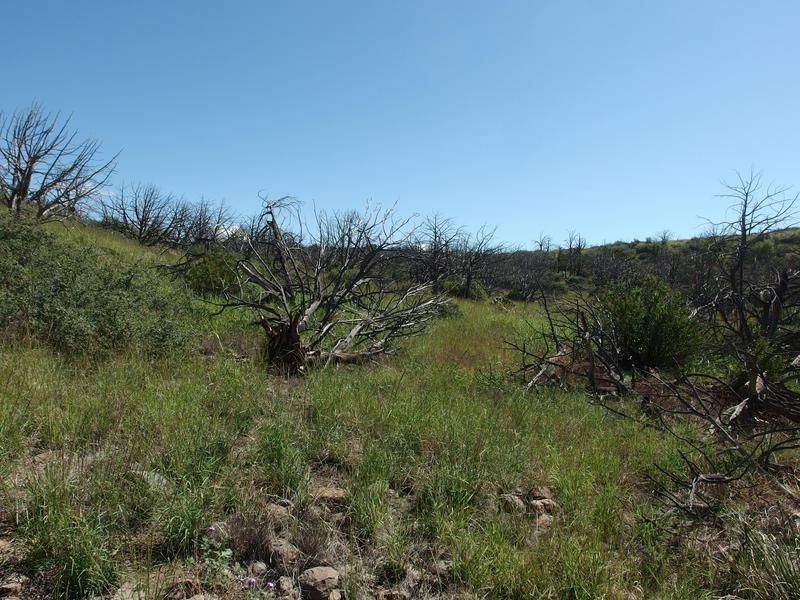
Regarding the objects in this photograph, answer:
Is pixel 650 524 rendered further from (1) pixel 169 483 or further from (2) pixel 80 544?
(2) pixel 80 544

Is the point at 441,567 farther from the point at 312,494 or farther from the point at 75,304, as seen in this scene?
the point at 75,304

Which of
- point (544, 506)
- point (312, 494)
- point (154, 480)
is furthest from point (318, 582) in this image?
point (544, 506)

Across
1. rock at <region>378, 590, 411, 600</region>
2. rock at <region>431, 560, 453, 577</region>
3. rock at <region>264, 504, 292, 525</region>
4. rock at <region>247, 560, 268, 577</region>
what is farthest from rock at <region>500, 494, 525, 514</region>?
rock at <region>247, 560, 268, 577</region>

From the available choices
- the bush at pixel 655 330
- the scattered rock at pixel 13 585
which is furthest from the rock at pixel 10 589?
the bush at pixel 655 330

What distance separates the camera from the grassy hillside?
Result: 2.11 metres

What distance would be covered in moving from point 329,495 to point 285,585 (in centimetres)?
68

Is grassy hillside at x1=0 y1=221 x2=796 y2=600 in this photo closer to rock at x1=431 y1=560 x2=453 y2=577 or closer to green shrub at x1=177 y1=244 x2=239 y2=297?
rock at x1=431 y1=560 x2=453 y2=577

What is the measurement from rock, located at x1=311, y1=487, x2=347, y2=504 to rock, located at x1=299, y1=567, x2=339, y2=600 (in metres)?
0.56

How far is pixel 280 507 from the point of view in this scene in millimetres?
2588

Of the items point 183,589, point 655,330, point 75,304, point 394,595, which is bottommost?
point 394,595

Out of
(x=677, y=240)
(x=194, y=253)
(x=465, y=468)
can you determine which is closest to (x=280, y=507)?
(x=465, y=468)

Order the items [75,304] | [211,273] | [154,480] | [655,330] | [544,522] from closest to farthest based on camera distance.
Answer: [154,480] → [544,522] → [75,304] → [655,330] → [211,273]

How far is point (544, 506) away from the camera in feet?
9.56

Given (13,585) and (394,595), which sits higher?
(13,585)
